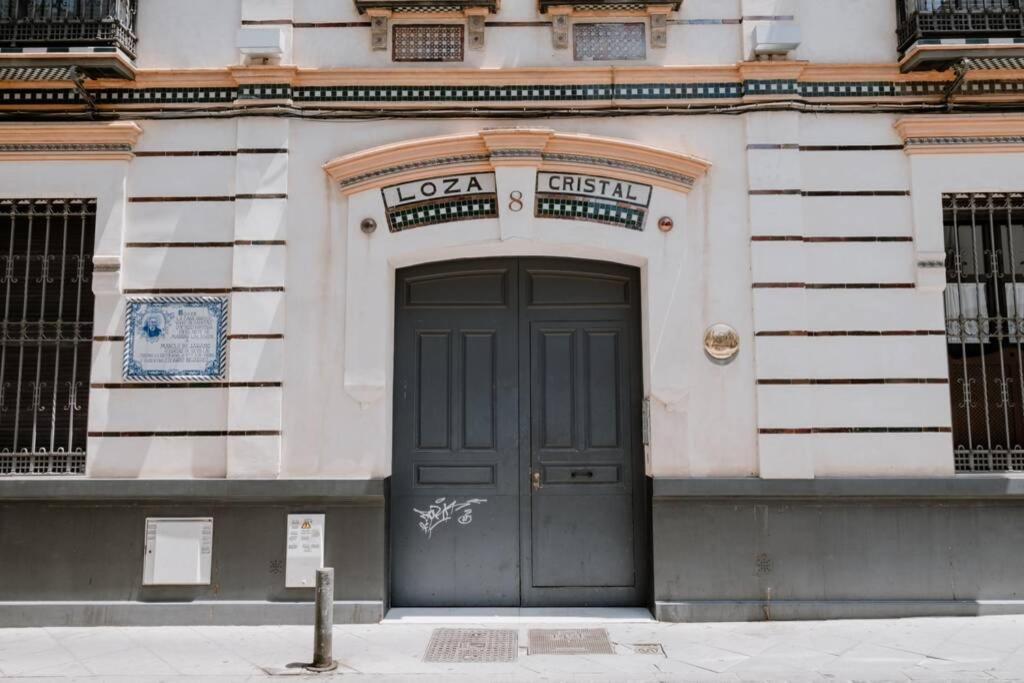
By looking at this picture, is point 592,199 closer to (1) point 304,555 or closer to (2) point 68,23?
(1) point 304,555

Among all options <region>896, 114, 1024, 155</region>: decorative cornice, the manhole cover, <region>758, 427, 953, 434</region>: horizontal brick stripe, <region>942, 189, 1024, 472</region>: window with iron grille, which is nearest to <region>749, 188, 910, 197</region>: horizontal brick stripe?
<region>896, 114, 1024, 155</region>: decorative cornice

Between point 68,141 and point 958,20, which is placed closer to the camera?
point 958,20

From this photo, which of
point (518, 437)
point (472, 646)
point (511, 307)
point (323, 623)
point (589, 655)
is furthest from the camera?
point (511, 307)

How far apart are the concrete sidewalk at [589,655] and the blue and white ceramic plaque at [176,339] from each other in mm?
2484

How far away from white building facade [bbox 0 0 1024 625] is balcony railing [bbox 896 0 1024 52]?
4 cm

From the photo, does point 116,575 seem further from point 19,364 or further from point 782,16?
point 782,16

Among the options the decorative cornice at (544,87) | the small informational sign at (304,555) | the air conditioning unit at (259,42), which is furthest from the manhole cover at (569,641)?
the air conditioning unit at (259,42)

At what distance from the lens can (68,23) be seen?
8219mm

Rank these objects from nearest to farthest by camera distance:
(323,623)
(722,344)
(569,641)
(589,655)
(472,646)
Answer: (323,623) → (589,655) → (472,646) → (569,641) → (722,344)

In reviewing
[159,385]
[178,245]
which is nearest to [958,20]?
[178,245]

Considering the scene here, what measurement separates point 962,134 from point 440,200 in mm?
5398

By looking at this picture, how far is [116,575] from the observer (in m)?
7.88

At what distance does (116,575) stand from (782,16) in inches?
347

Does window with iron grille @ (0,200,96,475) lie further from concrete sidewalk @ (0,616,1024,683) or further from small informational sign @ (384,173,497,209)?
small informational sign @ (384,173,497,209)
